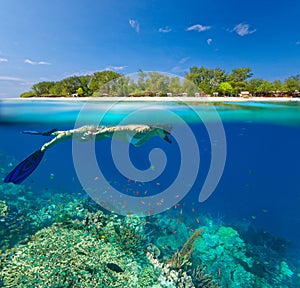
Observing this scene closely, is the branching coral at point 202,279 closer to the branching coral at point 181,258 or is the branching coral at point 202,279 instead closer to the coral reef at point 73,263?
the branching coral at point 181,258

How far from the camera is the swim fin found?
4750 mm

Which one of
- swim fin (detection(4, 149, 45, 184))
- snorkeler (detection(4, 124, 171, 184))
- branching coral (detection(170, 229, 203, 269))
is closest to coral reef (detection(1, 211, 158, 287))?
branching coral (detection(170, 229, 203, 269))

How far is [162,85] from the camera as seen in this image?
6.09m

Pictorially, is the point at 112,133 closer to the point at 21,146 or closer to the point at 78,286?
the point at 78,286

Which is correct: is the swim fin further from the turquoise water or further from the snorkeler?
the turquoise water

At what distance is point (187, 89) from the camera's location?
19.1ft

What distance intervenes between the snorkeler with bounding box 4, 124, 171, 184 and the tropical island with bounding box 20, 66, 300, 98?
52.6 inches

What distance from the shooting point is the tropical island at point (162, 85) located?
5.73 m

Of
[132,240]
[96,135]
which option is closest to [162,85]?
[96,135]

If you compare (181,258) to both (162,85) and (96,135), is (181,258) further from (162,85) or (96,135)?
(162,85)

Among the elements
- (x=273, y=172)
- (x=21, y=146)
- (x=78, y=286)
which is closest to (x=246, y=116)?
(x=273, y=172)

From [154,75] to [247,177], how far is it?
21550 mm

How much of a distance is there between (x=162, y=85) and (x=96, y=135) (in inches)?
102

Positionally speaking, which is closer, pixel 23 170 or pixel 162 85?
pixel 23 170
